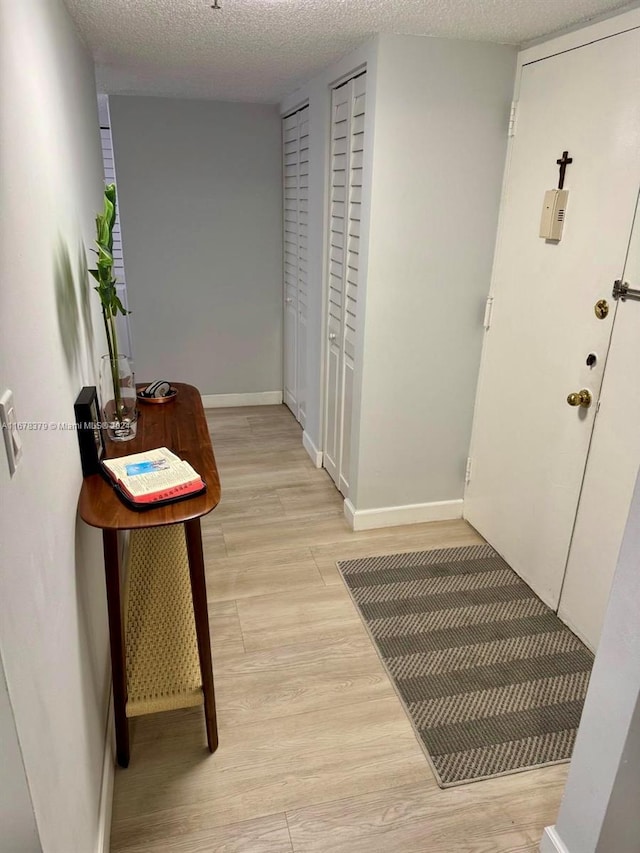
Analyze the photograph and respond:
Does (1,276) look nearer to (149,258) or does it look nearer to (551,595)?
(551,595)

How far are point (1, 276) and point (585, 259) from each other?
74.1 inches

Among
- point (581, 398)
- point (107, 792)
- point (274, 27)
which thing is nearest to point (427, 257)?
point (581, 398)

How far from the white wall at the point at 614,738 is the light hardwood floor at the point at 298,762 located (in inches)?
11.1

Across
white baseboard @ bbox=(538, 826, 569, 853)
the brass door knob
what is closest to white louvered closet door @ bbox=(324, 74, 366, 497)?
the brass door knob

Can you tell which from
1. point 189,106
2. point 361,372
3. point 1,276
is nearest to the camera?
point 1,276

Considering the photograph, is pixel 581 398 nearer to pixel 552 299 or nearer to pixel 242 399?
pixel 552 299

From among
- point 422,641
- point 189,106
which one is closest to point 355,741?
point 422,641

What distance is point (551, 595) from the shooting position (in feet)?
8.01

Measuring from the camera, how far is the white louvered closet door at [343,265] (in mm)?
2691

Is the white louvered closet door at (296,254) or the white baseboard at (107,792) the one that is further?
the white louvered closet door at (296,254)

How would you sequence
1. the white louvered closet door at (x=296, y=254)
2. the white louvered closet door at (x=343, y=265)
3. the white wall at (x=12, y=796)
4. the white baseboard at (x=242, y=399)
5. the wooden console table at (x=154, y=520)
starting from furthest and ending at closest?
the white baseboard at (x=242, y=399)
the white louvered closet door at (x=296, y=254)
the white louvered closet door at (x=343, y=265)
the wooden console table at (x=154, y=520)
the white wall at (x=12, y=796)

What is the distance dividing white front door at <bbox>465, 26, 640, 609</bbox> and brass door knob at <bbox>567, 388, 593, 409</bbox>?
0.02 metres

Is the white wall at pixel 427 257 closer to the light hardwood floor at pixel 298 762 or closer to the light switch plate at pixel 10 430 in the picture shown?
the light hardwood floor at pixel 298 762

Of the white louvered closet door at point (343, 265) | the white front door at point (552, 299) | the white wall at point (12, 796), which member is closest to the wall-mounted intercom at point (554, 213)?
the white front door at point (552, 299)
